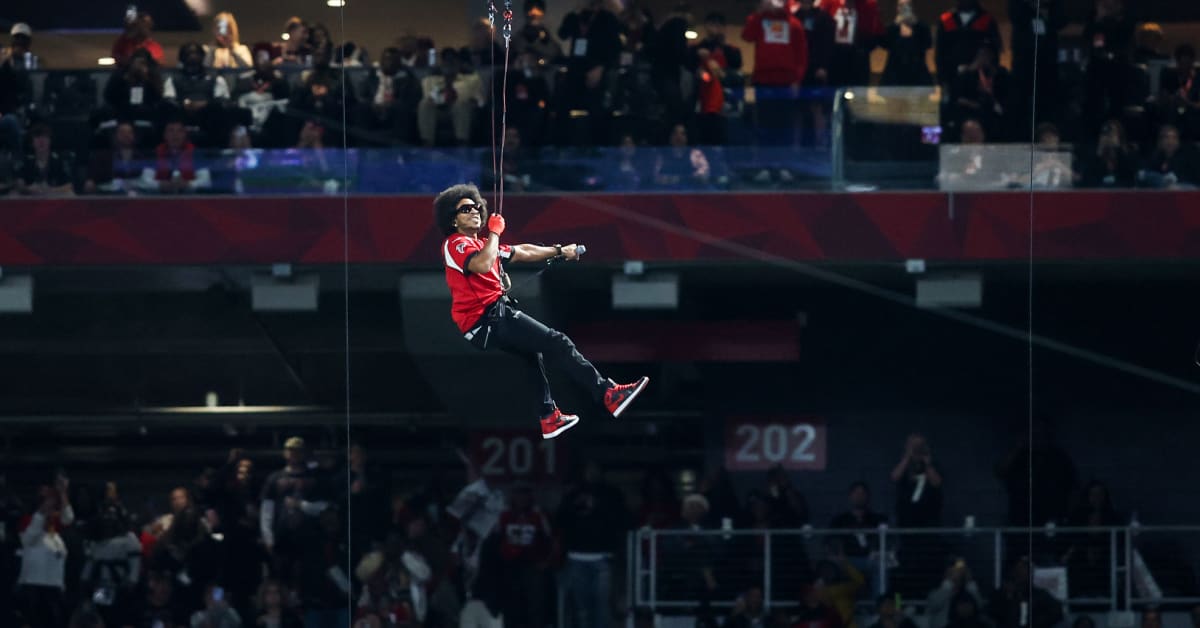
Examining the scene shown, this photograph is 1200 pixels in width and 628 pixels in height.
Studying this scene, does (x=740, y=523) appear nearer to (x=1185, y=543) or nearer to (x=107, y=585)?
(x=1185, y=543)

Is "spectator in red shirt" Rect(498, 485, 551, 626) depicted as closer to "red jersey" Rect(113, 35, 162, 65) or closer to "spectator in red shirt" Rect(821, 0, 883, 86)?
"spectator in red shirt" Rect(821, 0, 883, 86)

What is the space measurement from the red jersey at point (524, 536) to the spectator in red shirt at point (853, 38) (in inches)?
176

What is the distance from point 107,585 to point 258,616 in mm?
1331

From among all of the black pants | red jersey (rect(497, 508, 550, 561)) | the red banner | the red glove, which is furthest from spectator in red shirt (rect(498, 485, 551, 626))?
the red glove

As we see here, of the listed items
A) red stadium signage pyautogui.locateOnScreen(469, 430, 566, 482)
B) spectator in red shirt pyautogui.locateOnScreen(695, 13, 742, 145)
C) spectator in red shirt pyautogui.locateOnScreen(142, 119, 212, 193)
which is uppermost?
spectator in red shirt pyautogui.locateOnScreen(695, 13, 742, 145)

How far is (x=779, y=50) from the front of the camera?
54.7ft

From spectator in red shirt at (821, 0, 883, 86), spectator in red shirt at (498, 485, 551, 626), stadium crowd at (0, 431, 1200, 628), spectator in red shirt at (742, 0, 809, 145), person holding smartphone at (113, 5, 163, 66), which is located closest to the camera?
stadium crowd at (0, 431, 1200, 628)

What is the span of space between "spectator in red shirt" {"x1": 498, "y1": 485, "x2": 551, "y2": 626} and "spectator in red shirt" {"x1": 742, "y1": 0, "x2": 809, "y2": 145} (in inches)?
144

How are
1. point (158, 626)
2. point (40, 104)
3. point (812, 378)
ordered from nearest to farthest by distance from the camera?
point (158, 626)
point (40, 104)
point (812, 378)

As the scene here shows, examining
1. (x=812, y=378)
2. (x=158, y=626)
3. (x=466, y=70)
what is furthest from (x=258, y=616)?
(x=812, y=378)

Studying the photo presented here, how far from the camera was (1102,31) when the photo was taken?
54.6 ft

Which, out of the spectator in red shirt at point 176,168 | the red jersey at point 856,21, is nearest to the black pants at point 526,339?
the spectator in red shirt at point 176,168

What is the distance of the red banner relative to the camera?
16.7 metres

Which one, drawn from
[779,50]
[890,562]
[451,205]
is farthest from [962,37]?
[451,205]
